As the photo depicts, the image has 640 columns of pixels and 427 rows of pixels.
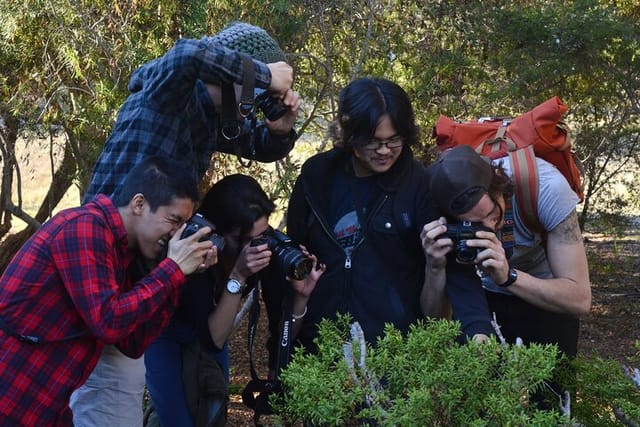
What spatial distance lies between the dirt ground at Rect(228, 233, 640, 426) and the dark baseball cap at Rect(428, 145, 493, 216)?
381 cm

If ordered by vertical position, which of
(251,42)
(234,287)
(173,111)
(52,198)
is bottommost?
(234,287)

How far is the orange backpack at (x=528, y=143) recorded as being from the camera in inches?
112

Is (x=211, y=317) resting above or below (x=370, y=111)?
below

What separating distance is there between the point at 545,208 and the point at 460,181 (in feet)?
1.17

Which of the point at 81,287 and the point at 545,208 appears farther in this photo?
the point at 545,208

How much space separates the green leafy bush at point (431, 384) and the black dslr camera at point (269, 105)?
102 centimetres

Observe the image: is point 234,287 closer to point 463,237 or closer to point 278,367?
point 278,367

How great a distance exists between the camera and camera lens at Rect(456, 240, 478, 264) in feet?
8.70

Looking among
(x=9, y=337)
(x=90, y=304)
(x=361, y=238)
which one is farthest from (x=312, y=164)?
(x=9, y=337)

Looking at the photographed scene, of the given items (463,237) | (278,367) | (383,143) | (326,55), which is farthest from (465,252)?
(326,55)

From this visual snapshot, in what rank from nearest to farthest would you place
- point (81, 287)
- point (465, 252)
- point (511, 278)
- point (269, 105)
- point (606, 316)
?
point (81, 287) < point (465, 252) < point (511, 278) < point (269, 105) < point (606, 316)

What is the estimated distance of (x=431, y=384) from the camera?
196cm

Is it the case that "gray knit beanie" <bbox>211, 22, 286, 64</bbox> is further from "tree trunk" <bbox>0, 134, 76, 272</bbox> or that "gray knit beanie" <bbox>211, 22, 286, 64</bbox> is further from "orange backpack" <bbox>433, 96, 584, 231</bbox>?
"tree trunk" <bbox>0, 134, 76, 272</bbox>

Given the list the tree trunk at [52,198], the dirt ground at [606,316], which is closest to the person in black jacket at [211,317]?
the dirt ground at [606,316]
